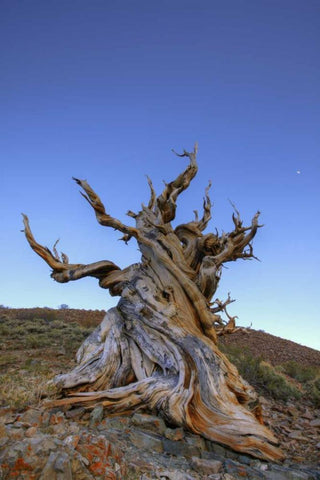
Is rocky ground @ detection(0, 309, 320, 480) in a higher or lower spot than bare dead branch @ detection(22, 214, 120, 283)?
lower

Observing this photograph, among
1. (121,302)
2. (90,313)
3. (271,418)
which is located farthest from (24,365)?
(90,313)

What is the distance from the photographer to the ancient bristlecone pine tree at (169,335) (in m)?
4.07

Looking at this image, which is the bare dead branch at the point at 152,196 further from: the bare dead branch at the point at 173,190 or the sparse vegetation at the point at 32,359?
the sparse vegetation at the point at 32,359

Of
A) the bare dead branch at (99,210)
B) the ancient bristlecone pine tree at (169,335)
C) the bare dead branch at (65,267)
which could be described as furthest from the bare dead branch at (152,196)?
the bare dead branch at (65,267)

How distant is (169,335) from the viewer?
17.3 feet

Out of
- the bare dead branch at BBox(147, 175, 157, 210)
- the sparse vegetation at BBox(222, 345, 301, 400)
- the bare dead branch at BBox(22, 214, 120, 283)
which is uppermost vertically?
the bare dead branch at BBox(147, 175, 157, 210)

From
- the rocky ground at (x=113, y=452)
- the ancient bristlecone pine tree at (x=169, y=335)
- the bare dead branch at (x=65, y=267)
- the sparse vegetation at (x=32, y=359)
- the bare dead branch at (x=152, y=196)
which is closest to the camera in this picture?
the rocky ground at (x=113, y=452)

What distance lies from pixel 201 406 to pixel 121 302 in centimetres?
253

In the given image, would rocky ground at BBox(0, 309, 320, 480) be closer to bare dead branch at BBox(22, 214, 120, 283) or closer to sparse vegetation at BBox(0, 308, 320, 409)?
sparse vegetation at BBox(0, 308, 320, 409)

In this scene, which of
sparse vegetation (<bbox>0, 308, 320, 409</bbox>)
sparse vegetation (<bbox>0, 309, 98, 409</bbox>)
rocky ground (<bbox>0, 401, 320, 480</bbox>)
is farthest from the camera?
sparse vegetation (<bbox>0, 308, 320, 409</bbox>)

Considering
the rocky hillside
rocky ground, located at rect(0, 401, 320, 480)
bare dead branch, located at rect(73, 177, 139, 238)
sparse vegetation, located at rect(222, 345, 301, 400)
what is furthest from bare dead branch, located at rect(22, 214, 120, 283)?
the rocky hillside

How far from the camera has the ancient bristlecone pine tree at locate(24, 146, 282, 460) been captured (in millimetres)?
4066

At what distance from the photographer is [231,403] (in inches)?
170

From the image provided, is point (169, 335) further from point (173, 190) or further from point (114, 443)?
point (173, 190)
